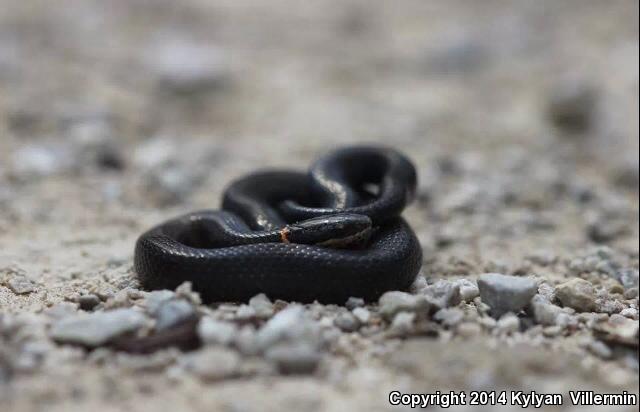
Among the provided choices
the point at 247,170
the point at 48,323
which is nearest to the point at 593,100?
the point at 247,170

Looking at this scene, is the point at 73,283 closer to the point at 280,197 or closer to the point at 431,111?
the point at 280,197

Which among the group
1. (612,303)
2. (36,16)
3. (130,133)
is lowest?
(612,303)

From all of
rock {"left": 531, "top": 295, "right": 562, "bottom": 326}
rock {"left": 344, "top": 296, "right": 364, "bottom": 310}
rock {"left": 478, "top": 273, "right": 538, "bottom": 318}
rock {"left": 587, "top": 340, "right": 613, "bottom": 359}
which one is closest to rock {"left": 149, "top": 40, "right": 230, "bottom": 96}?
rock {"left": 344, "top": 296, "right": 364, "bottom": 310}

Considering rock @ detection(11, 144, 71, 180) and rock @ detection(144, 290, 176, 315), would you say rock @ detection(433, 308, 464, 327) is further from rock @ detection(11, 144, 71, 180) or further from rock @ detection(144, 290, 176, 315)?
rock @ detection(11, 144, 71, 180)

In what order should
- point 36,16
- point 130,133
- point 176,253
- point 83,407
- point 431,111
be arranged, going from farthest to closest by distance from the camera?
point 36,16, point 431,111, point 130,133, point 176,253, point 83,407

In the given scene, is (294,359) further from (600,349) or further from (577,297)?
(577,297)

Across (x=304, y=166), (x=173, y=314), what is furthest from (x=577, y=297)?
(x=304, y=166)
